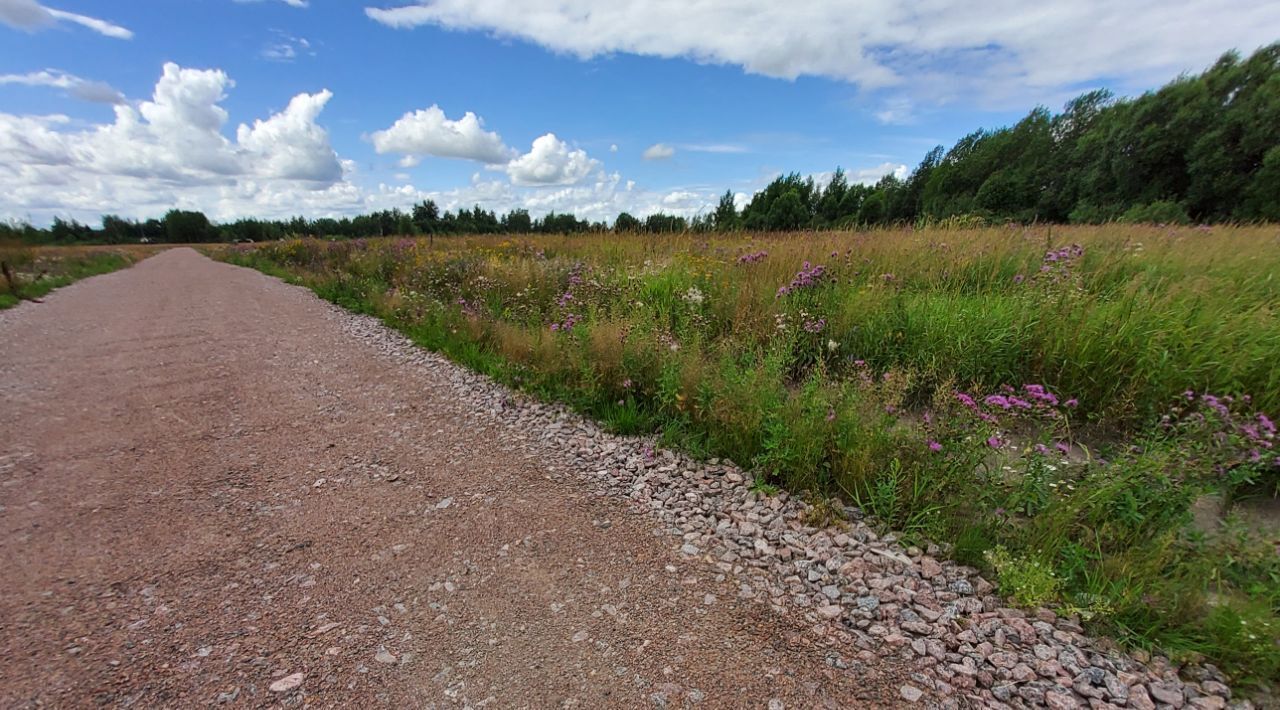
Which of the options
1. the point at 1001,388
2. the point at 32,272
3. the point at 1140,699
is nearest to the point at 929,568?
the point at 1140,699

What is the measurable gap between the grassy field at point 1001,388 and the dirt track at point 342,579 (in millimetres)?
1200

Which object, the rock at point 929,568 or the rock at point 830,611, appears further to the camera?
the rock at point 929,568

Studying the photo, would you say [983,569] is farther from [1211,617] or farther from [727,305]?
[727,305]

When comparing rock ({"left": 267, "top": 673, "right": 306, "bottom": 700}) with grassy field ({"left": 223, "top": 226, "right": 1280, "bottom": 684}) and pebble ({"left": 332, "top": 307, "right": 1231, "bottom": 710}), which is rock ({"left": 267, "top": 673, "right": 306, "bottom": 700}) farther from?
grassy field ({"left": 223, "top": 226, "right": 1280, "bottom": 684})

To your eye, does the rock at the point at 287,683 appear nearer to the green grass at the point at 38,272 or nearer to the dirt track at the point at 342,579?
the dirt track at the point at 342,579

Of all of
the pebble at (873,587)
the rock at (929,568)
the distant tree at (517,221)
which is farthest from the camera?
the distant tree at (517,221)

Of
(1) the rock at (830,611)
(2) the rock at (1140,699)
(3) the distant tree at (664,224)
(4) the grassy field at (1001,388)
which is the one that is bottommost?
(1) the rock at (830,611)

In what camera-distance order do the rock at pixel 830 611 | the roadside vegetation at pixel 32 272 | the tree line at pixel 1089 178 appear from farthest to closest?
1. the tree line at pixel 1089 178
2. the roadside vegetation at pixel 32 272
3. the rock at pixel 830 611

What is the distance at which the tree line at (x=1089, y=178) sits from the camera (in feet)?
68.1

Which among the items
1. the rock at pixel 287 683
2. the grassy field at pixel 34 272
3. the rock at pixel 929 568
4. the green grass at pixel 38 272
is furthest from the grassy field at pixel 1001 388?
the grassy field at pixel 34 272

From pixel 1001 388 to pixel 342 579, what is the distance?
510cm

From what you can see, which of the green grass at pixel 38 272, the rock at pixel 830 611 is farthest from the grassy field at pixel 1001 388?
the green grass at pixel 38 272

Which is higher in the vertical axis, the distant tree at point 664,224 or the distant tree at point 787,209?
the distant tree at point 787,209

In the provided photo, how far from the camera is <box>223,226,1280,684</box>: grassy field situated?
243 centimetres
